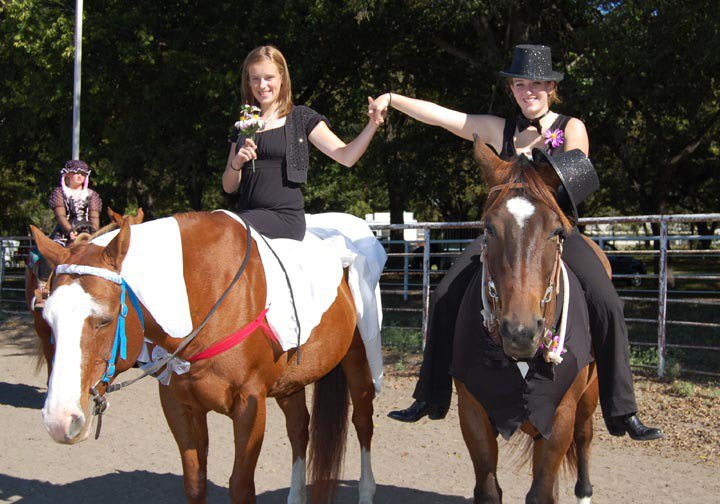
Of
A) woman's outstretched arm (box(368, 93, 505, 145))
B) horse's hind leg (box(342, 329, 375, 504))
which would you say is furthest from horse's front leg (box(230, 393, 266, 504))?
woman's outstretched arm (box(368, 93, 505, 145))

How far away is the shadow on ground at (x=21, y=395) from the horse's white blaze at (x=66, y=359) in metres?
5.98

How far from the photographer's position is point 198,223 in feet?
12.5

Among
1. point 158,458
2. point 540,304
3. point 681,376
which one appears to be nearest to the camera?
point 540,304

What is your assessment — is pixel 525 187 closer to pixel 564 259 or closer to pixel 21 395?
pixel 564 259

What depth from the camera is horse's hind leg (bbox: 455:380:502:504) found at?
11.5 ft

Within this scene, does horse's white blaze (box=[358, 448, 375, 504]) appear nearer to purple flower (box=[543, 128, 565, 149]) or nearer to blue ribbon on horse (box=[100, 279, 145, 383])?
blue ribbon on horse (box=[100, 279, 145, 383])

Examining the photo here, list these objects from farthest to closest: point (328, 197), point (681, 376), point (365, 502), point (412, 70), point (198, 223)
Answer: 1. point (328, 197)
2. point (412, 70)
3. point (681, 376)
4. point (365, 502)
5. point (198, 223)

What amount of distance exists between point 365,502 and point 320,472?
38 centimetres

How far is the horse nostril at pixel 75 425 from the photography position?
287 cm

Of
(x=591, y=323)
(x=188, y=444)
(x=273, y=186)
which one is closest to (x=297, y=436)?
(x=188, y=444)

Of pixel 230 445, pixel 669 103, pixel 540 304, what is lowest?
pixel 230 445

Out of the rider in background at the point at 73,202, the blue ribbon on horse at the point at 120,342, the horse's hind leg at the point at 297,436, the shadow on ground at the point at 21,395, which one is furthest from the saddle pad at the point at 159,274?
the shadow on ground at the point at 21,395

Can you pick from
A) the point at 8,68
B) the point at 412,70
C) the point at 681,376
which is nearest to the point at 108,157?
the point at 8,68

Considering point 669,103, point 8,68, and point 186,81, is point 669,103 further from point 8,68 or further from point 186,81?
point 8,68
